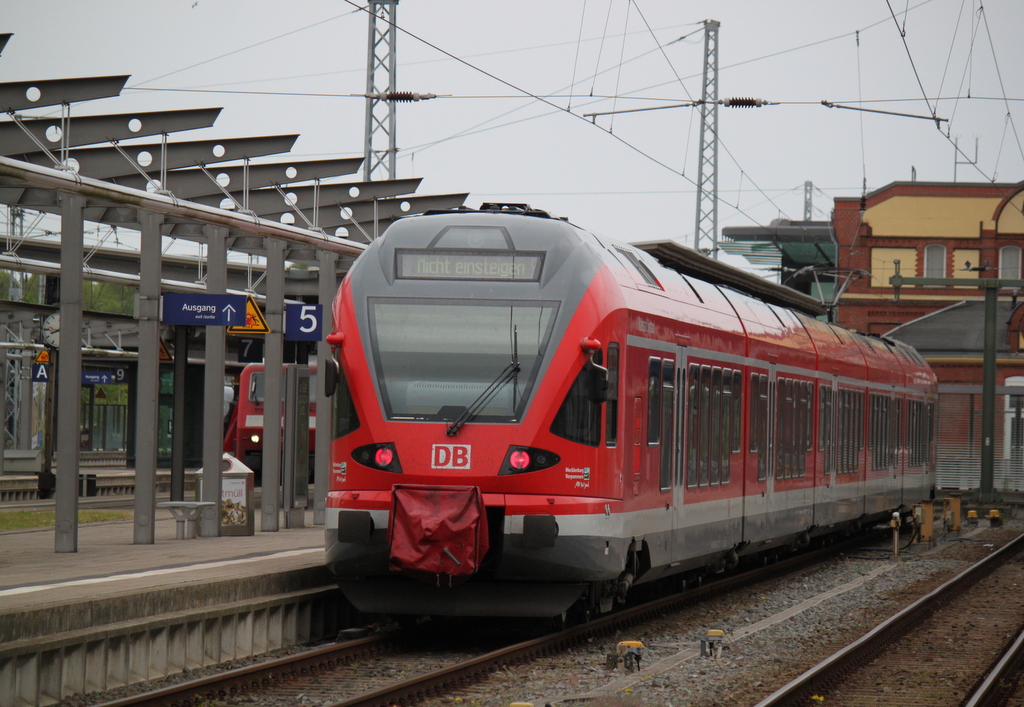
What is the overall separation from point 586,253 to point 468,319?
1.18 meters

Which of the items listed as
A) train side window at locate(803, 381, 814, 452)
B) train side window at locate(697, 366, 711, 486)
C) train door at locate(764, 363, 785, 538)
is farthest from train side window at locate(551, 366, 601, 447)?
train side window at locate(803, 381, 814, 452)

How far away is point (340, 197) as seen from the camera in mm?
19172

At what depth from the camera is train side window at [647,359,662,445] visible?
479 inches

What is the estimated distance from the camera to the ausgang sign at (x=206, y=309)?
1502 centimetres

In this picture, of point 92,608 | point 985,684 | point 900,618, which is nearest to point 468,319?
point 92,608

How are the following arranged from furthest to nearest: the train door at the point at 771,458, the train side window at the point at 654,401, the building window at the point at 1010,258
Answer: the building window at the point at 1010,258, the train door at the point at 771,458, the train side window at the point at 654,401

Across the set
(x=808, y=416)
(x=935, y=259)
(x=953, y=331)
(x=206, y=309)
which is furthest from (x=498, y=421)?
(x=935, y=259)

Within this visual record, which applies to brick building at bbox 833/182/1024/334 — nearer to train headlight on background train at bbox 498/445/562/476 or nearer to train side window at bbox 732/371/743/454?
train side window at bbox 732/371/743/454

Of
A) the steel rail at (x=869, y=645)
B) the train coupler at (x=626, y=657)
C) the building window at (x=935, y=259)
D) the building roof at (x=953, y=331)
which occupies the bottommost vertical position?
the steel rail at (x=869, y=645)

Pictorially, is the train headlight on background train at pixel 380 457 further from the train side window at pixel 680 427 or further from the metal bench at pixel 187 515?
the metal bench at pixel 187 515

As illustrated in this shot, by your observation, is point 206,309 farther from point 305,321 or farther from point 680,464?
point 680,464

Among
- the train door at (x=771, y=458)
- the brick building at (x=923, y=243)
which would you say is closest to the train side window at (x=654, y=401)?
the train door at (x=771, y=458)

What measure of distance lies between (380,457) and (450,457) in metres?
0.58

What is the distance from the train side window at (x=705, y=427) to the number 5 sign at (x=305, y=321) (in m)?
5.78
